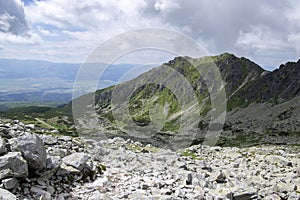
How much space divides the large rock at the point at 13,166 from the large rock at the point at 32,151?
0.64 metres

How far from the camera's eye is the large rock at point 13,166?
1259 centimetres

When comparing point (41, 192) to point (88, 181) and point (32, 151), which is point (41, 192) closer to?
point (32, 151)

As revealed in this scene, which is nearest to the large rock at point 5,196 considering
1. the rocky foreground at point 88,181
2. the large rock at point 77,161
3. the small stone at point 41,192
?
the rocky foreground at point 88,181

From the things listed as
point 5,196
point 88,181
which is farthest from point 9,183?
point 88,181

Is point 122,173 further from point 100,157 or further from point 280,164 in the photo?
point 280,164

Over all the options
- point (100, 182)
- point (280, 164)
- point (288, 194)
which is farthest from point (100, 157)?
point (280, 164)

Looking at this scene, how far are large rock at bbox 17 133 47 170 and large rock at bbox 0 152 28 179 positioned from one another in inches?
25.0

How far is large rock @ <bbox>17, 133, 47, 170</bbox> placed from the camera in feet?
45.5

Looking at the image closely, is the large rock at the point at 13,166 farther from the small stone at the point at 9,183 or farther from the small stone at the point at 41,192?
the small stone at the point at 41,192

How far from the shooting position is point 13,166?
12.8m

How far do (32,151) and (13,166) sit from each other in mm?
1354

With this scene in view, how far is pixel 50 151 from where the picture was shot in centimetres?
1883

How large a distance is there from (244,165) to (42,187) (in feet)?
81.5

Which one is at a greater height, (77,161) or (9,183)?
(77,161)
